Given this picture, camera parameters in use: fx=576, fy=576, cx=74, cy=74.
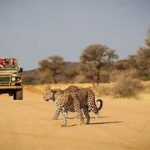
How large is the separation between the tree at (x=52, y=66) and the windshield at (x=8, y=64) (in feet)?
172

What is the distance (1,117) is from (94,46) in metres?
48.3

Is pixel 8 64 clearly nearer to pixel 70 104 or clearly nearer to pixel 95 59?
pixel 70 104

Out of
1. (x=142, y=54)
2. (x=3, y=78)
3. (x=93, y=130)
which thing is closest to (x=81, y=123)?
(x=93, y=130)

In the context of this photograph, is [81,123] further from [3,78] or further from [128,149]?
[3,78]

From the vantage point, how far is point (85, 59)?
65.4 metres

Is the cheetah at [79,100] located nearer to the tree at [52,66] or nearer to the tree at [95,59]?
the tree at [95,59]

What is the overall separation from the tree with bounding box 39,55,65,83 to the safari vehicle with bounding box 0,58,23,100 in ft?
172

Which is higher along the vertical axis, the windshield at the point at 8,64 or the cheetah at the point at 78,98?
the windshield at the point at 8,64

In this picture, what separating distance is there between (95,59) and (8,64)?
39.5 meters

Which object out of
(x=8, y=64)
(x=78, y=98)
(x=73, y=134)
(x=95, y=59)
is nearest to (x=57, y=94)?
(x=78, y=98)

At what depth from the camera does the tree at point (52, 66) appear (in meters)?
79.8

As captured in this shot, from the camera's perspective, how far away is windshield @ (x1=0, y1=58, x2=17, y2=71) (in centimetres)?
2611

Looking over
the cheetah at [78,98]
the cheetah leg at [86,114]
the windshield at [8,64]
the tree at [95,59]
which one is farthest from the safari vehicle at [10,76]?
the tree at [95,59]

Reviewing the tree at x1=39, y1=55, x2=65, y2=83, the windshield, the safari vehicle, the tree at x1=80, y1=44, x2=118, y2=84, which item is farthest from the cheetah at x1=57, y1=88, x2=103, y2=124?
the tree at x1=39, y1=55, x2=65, y2=83
